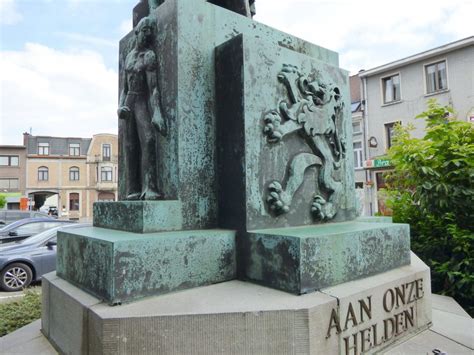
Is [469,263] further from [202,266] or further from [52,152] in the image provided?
[52,152]

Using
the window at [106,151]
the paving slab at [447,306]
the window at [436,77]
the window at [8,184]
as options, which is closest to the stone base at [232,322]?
the paving slab at [447,306]

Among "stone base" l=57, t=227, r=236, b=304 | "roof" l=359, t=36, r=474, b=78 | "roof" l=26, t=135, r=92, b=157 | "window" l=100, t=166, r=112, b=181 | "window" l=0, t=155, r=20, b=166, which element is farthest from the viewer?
"window" l=100, t=166, r=112, b=181

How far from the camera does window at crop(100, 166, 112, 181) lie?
39438 millimetres

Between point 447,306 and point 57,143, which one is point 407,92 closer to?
point 447,306

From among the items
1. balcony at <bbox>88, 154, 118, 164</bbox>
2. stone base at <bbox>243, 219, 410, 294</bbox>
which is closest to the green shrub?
stone base at <bbox>243, 219, 410, 294</bbox>

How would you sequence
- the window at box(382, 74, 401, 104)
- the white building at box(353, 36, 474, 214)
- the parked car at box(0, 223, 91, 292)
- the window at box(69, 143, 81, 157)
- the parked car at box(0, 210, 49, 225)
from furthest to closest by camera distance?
the window at box(69, 143, 81, 157)
the window at box(382, 74, 401, 104)
the white building at box(353, 36, 474, 214)
the parked car at box(0, 210, 49, 225)
the parked car at box(0, 223, 91, 292)

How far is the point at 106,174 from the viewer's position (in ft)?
130

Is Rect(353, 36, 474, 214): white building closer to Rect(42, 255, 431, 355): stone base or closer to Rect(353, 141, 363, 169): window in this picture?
Rect(353, 141, 363, 169): window

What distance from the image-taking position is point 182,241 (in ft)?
6.54

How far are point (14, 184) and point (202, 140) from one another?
136 ft

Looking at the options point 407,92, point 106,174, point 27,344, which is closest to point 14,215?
point 27,344

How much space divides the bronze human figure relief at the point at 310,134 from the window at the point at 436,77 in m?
18.6

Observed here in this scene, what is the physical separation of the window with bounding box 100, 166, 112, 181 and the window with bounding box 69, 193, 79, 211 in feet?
11.0

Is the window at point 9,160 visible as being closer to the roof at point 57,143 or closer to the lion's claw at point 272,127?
the roof at point 57,143
